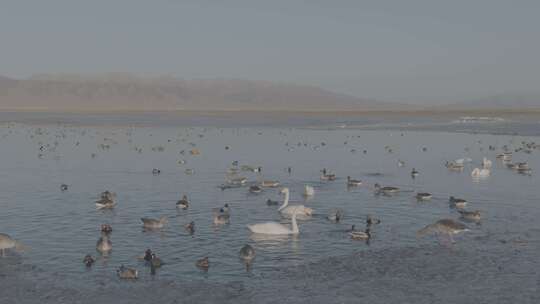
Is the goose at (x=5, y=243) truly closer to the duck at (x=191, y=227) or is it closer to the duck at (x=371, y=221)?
the duck at (x=191, y=227)

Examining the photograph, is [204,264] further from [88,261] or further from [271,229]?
[271,229]

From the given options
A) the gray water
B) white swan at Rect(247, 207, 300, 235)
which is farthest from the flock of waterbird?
the gray water

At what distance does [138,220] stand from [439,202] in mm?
14693

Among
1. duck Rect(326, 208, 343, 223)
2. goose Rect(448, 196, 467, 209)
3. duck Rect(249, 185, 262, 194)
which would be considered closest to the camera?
duck Rect(326, 208, 343, 223)

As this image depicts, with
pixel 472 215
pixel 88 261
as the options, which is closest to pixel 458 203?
pixel 472 215

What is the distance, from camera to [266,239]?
24.8m

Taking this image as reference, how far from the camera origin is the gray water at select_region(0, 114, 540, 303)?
728 inches

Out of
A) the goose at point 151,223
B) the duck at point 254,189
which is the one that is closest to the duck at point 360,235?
the goose at point 151,223

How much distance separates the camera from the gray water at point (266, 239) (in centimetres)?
1848

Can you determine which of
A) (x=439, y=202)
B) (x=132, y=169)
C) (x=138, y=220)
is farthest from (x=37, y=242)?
(x=132, y=169)

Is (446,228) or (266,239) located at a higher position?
(446,228)

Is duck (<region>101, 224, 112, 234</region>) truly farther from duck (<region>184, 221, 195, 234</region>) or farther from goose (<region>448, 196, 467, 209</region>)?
goose (<region>448, 196, 467, 209</region>)

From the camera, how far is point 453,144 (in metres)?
70.9

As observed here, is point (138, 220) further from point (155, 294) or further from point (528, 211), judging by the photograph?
point (528, 211)
